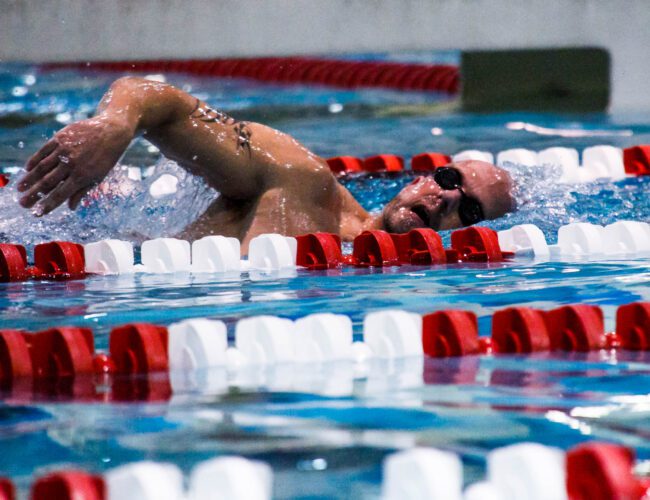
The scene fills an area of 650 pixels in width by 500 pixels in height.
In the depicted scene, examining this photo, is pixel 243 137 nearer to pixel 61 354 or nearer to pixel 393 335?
pixel 393 335

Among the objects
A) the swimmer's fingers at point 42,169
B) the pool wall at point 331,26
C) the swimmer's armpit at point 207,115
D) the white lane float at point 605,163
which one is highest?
the pool wall at point 331,26

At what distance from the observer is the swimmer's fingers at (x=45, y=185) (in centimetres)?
322

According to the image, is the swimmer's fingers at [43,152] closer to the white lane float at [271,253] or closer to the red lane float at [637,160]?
the white lane float at [271,253]

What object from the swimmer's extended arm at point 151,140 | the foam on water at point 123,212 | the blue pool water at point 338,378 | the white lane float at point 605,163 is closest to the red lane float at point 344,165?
the blue pool water at point 338,378

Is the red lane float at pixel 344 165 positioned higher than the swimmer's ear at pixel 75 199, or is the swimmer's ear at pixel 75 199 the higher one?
the red lane float at pixel 344 165

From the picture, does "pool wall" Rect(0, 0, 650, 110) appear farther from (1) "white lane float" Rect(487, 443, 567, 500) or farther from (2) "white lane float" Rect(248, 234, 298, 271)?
(1) "white lane float" Rect(487, 443, 567, 500)

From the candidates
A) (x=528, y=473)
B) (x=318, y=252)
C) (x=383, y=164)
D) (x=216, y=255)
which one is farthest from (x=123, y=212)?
(x=528, y=473)

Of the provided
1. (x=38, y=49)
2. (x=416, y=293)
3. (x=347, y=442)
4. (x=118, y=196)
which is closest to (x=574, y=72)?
(x=38, y=49)

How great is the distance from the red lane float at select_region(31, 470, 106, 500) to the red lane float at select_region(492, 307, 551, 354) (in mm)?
1209

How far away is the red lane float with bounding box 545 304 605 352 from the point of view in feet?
8.19

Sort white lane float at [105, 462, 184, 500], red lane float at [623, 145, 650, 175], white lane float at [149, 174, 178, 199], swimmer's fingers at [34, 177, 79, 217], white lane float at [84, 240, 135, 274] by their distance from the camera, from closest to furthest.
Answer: white lane float at [105, 462, 184, 500] < swimmer's fingers at [34, 177, 79, 217] < white lane float at [84, 240, 135, 274] < white lane float at [149, 174, 178, 199] < red lane float at [623, 145, 650, 175]

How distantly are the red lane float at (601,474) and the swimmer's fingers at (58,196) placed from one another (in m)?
2.04

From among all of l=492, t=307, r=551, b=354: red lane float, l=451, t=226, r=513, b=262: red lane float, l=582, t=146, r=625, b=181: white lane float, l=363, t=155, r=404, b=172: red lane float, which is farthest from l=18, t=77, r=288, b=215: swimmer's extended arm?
l=582, t=146, r=625, b=181: white lane float

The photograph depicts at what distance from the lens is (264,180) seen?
156 inches
